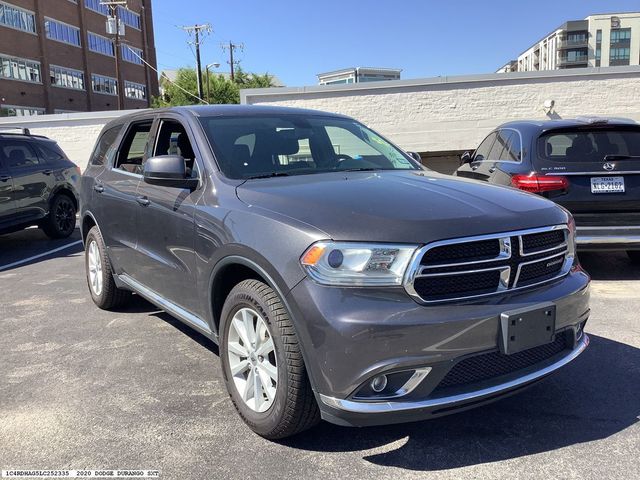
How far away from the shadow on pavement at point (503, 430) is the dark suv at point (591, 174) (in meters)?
2.38

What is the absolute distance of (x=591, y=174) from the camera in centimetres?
544

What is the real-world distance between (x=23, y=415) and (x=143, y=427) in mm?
792

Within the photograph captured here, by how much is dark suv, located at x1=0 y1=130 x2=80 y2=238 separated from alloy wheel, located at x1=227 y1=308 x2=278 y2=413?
698 cm

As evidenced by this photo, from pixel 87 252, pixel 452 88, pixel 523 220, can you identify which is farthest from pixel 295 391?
pixel 452 88

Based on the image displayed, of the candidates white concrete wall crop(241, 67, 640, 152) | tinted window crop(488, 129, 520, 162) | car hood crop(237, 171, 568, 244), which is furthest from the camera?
white concrete wall crop(241, 67, 640, 152)

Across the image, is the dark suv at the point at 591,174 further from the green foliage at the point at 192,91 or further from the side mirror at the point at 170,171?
the green foliage at the point at 192,91

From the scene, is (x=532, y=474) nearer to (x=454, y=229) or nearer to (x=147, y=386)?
(x=454, y=229)

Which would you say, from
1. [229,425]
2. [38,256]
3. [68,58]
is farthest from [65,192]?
[68,58]

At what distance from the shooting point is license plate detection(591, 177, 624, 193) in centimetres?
543

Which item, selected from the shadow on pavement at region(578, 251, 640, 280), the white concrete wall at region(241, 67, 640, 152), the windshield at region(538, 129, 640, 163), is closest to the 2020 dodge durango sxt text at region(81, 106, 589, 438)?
the windshield at region(538, 129, 640, 163)

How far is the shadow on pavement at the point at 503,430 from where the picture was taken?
2705mm

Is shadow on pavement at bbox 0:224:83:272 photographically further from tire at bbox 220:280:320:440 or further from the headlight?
the headlight

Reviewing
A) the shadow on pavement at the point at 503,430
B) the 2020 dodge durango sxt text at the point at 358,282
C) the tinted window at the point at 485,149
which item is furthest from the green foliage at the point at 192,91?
the shadow on pavement at the point at 503,430

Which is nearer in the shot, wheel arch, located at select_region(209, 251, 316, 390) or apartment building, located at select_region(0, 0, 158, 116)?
wheel arch, located at select_region(209, 251, 316, 390)
